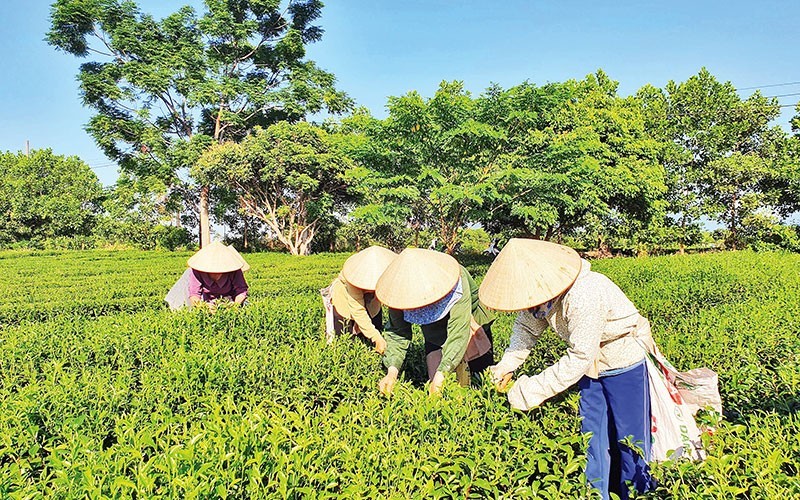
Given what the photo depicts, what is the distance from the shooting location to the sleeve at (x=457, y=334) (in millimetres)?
2709

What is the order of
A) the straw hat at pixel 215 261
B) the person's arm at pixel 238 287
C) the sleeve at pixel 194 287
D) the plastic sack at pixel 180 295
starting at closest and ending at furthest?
the straw hat at pixel 215 261
the sleeve at pixel 194 287
the person's arm at pixel 238 287
the plastic sack at pixel 180 295

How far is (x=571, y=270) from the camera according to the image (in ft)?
7.29

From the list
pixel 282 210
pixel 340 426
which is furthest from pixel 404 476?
pixel 282 210

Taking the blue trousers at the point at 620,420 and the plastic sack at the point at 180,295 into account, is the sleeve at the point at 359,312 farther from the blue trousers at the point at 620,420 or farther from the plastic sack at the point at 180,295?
the plastic sack at the point at 180,295

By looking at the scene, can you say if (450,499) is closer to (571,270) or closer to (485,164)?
(571,270)

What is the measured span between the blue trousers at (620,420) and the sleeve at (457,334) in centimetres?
66

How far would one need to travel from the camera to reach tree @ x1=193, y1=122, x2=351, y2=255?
71.8 ft

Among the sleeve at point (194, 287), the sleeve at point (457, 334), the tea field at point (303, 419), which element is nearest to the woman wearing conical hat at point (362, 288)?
the tea field at point (303, 419)

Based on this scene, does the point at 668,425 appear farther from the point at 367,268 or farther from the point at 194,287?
the point at 194,287

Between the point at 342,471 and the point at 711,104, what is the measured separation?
25956mm

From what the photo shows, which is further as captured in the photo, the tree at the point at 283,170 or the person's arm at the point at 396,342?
the tree at the point at 283,170

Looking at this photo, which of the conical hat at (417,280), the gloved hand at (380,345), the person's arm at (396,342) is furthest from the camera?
the gloved hand at (380,345)

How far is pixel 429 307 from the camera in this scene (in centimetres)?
288

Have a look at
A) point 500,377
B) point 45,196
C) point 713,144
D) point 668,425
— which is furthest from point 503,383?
point 45,196
